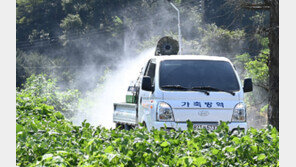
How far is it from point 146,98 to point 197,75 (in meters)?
1.02

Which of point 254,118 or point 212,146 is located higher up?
point 212,146

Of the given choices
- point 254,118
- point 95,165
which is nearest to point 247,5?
point 95,165

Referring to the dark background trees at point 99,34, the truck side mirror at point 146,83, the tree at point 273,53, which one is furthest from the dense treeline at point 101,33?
the truck side mirror at point 146,83

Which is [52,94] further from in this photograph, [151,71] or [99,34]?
[99,34]

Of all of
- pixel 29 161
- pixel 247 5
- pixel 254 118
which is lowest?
Result: pixel 254 118

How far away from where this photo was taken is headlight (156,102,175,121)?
10.7 m

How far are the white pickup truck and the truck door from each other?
0.06 feet

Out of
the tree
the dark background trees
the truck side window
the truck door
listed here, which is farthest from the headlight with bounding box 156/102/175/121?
the dark background trees

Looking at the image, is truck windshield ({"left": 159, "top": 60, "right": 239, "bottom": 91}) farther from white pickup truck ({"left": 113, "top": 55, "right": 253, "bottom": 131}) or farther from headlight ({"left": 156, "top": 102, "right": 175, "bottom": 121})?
headlight ({"left": 156, "top": 102, "right": 175, "bottom": 121})

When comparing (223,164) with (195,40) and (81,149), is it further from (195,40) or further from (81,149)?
(195,40)

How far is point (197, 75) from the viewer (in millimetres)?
11211

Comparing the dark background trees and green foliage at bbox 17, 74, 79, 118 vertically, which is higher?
the dark background trees

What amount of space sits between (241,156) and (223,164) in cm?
38

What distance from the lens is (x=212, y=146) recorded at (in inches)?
246
